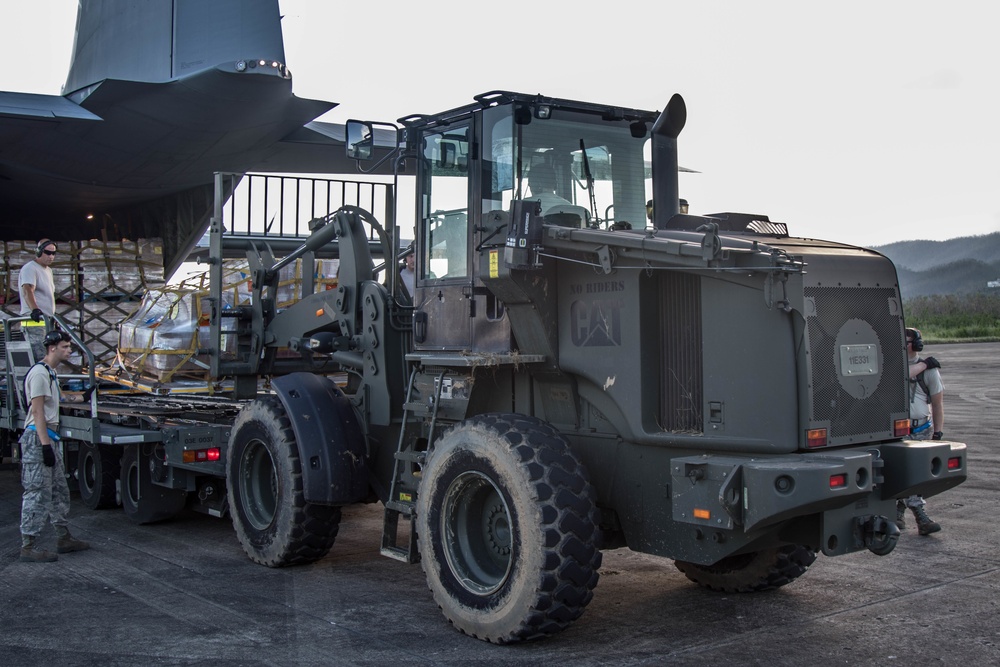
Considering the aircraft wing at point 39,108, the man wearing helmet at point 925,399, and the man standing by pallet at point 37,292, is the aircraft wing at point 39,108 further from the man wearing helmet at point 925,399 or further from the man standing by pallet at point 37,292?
the man wearing helmet at point 925,399

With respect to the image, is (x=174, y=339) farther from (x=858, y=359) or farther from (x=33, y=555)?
(x=858, y=359)

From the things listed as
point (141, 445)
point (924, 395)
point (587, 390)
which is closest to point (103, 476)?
point (141, 445)

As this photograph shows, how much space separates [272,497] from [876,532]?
15.5 ft

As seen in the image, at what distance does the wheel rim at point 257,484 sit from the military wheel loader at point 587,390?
1.12 feet

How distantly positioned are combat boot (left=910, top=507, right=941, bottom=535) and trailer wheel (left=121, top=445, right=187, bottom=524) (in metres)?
6.49

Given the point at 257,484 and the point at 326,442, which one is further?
the point at 257,484

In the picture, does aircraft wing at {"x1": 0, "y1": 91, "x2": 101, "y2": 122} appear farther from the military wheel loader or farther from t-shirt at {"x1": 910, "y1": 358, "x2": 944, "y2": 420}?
t-shirt at {"x1": 910, "y1": 358, "x2": 944, "y2": 420}

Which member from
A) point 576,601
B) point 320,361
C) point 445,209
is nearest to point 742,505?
point 576,601

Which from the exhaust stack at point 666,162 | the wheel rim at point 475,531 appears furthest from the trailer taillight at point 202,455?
the exhaust stack at point 666,162

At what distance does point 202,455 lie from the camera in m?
9.02

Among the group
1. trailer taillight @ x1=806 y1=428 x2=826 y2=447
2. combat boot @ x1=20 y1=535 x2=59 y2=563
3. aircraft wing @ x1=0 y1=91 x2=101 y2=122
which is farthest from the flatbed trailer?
aircraft wing @ x1=0 y1=91 x2=101 y2=122

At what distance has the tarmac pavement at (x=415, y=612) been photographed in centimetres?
561

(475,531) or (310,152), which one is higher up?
(310,152)

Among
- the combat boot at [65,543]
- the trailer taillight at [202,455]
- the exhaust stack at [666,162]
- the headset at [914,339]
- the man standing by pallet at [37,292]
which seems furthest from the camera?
the man standing by pallet at [37,292]
